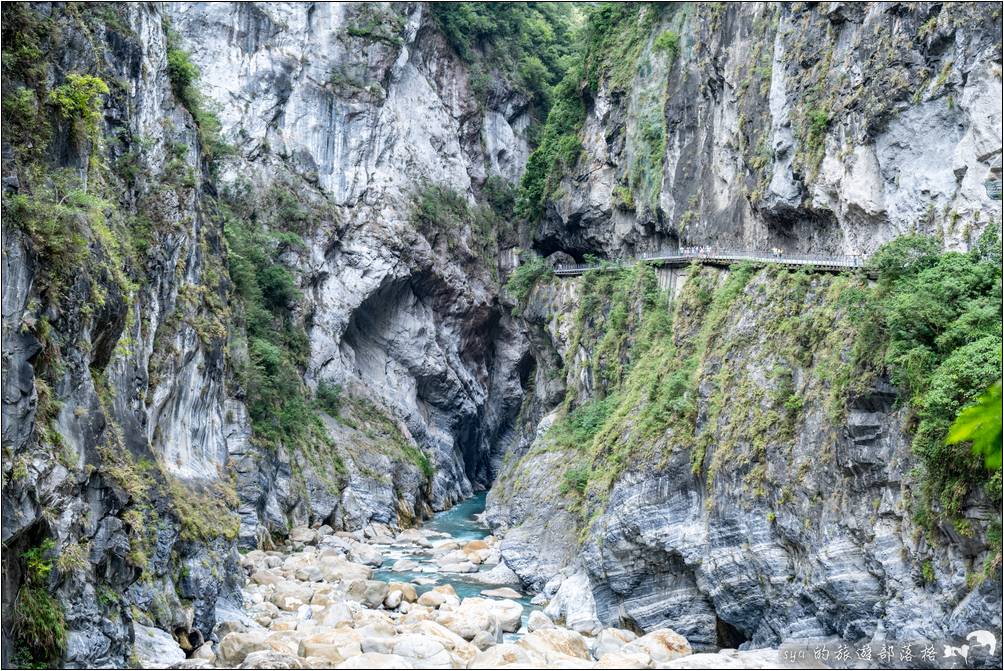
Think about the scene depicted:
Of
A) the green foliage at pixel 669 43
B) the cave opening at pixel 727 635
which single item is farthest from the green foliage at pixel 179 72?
the cave opening at pixel 727 635

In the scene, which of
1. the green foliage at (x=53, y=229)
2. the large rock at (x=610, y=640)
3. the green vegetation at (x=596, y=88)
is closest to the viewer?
the green foliage at (x=53, y=229)

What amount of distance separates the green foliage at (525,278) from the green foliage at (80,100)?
85.2 ft

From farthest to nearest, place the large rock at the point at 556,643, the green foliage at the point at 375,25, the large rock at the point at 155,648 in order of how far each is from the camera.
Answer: the green foliage at the point at 375,25, the large rock at the point at 556,643, the large rock at the point at 155,648

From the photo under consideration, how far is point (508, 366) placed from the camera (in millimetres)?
46188

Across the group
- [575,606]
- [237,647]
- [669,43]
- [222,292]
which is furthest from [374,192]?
[237,647]

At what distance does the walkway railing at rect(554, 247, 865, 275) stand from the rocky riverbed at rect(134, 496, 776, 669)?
8992 millimetres

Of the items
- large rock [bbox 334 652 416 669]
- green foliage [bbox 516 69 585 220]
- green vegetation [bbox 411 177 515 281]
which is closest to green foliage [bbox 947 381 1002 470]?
large rock [bbox 334 652 416 669]

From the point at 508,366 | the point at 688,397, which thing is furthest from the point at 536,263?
the point at 688,397

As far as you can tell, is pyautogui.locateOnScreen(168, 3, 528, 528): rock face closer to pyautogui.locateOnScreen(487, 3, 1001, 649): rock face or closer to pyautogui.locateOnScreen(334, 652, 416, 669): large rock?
pyautogui.locateOnScreen(487, 3, 1001, 649): rock face

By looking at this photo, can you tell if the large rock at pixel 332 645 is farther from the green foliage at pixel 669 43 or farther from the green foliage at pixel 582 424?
the green foliage at pixel 669 43

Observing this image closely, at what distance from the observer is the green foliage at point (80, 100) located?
1526cm

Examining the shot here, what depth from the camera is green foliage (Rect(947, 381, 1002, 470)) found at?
3084mm

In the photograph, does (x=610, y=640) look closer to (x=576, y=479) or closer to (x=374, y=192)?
(x=576, y=479)

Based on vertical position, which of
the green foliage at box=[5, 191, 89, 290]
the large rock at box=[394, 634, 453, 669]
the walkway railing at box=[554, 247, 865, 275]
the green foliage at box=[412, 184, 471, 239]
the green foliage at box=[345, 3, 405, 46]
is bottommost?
the large rock at box=[394, 634, 453, 669]
